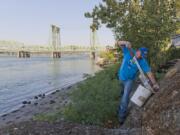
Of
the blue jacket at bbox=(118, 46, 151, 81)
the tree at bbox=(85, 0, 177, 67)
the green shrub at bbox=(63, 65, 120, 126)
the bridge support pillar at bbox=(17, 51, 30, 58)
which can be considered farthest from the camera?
the bridge support pillar at bbox=(17, 51, 30, 58)

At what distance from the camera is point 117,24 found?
19.5 m

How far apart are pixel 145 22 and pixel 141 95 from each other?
806 centimetres

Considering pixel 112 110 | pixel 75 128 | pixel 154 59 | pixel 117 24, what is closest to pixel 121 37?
pixel 117 24

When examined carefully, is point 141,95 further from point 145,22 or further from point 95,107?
point 145,22

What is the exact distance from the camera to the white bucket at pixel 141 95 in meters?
10.0

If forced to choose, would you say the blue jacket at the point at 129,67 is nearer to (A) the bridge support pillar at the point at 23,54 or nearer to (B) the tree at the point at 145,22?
(B) the tree at the point at 145,22

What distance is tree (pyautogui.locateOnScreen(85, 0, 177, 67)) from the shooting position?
17.5 m

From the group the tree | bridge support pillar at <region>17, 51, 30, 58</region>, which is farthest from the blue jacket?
bridge support pillar at <region>17, 51, 30, 58</region>

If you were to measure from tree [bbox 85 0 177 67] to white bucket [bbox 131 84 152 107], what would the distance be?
7.53 m

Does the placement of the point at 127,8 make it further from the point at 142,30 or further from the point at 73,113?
the point at 73,113

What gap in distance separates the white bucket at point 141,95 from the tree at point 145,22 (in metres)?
7.53

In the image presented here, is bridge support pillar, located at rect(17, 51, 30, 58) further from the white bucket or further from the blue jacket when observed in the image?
the white bucket

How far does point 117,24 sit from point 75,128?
12.8 metres

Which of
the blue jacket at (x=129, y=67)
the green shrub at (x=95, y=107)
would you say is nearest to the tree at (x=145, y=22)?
the green shrub at (x=95, y=107)
